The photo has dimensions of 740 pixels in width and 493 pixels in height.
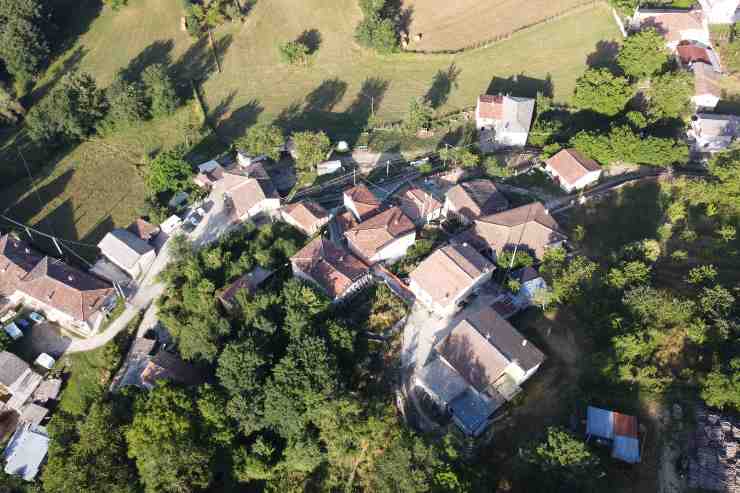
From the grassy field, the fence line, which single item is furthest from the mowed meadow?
the grassy field

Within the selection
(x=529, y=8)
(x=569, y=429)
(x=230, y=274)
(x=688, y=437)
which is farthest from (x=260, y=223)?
(x=529, y=8)

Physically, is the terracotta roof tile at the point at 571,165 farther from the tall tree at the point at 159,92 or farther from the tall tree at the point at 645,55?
the tall tree at the point at 159,92

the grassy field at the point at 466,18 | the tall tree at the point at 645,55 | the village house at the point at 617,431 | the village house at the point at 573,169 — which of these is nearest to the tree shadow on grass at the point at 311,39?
the grassy field at the point at 466,18

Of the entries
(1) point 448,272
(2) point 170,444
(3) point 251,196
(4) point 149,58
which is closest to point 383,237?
(1) point 448,272

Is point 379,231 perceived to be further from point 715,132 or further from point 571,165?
point 715,132

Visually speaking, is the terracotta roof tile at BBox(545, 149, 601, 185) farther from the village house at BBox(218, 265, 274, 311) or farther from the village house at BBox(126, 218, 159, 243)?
the village house at BBox(126, 218, 159, 243)

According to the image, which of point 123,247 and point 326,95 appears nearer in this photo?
point 123,247
